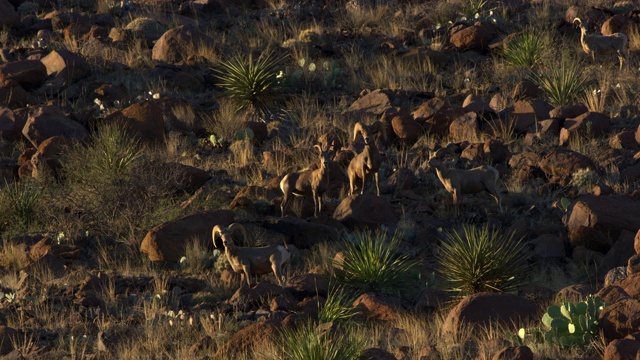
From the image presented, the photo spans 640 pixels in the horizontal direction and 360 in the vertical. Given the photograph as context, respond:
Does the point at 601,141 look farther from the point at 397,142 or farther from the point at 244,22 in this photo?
the point at 244,22

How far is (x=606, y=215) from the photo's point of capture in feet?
45.3

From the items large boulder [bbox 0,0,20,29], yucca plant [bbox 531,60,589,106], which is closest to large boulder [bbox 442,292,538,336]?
yucca plant [bbox 531,60,589,106]

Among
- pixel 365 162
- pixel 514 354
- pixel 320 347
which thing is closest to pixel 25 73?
pixel 365 162

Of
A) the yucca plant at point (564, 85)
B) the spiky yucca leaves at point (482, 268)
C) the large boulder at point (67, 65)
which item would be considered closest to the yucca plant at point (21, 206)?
the large boulder at point (67, 65)

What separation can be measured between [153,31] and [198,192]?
9.34 m

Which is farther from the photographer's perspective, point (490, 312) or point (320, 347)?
point (490, 312)

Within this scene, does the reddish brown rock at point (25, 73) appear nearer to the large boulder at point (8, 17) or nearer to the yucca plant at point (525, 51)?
the large boulder at point (8, 17)

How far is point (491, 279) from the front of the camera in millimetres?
12672

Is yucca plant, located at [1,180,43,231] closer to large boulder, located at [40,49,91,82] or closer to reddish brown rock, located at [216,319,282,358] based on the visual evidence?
large boulder, located at [40,49,91,82]

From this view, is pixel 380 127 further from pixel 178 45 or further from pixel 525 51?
pixel 178 45

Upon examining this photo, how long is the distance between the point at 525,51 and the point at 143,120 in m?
7.33

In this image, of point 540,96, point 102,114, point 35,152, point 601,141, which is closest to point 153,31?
point 102,114

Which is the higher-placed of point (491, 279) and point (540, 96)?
point (491, 279)

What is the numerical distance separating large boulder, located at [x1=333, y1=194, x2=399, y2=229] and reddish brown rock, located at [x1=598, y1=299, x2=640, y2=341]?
561cm
